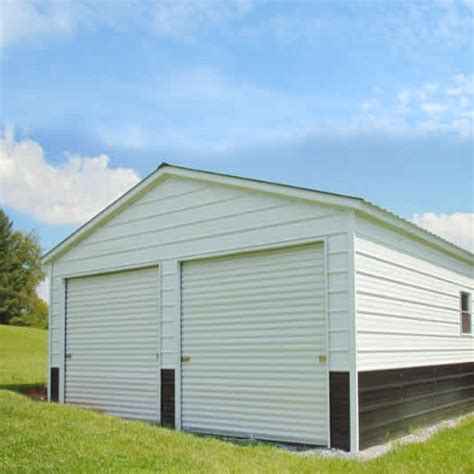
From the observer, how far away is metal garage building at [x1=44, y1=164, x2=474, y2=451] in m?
9.28

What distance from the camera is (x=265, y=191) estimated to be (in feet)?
33.3

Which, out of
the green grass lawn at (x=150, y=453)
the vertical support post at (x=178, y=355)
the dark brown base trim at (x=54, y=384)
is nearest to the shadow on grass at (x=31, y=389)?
the dark brown base trim at (x=54, y=384)

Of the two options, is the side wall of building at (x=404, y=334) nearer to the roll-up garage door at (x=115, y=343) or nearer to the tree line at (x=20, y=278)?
the roll-up garage door at (x=115, y=343)

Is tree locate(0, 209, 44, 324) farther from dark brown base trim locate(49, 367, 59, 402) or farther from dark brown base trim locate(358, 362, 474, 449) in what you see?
dark brown base trim locate(358, 362, 474, 449)

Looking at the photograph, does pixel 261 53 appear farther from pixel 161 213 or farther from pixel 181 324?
pixel 181 324

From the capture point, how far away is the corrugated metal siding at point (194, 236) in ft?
30.4

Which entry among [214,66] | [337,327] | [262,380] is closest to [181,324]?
[262,380]

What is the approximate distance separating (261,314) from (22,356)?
2578 cm

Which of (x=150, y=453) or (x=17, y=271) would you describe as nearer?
(x=150, y=453)

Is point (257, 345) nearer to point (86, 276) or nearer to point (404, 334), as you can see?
point (404, 334)

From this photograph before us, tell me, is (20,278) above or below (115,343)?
above

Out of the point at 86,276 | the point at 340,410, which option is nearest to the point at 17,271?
the point at 86,276

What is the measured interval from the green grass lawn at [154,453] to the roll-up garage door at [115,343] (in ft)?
7.59

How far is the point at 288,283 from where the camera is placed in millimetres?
9938
